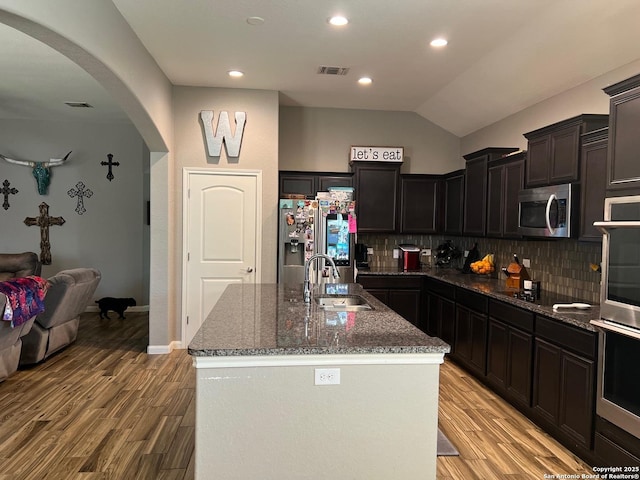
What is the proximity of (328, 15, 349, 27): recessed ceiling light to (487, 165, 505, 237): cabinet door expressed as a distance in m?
2.09

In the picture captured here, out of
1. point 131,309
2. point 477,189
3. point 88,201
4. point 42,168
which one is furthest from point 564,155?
point 42,168

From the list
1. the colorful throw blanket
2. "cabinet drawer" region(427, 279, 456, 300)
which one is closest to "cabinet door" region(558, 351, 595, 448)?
"cabinet drawer" region(427, 279, 456, 300)

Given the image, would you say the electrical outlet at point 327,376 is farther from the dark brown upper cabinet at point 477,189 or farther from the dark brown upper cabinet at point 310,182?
the dark brown upper cabinet at point 310,182

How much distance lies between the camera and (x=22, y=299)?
12.6 ft

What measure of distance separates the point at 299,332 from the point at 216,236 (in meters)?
3.28

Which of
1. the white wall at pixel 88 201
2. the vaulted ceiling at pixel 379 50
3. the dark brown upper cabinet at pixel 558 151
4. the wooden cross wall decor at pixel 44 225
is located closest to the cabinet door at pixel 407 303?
the dark brown upper cabinet at pixel 558 151

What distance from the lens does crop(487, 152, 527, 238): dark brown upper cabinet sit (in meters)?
4.11

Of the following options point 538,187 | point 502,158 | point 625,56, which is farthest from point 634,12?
point 502,158

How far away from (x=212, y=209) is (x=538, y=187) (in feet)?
11.3

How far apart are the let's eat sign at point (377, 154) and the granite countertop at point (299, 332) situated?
10.3 ft

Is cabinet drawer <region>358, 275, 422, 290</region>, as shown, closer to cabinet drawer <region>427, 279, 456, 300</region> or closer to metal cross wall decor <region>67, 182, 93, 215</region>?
cabinet drawer <region>427, 279, 456, 300</region>

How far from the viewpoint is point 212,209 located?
17.2ft

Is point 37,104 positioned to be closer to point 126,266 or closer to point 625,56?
point 126,266

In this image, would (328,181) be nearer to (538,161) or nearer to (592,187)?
(538,161)
